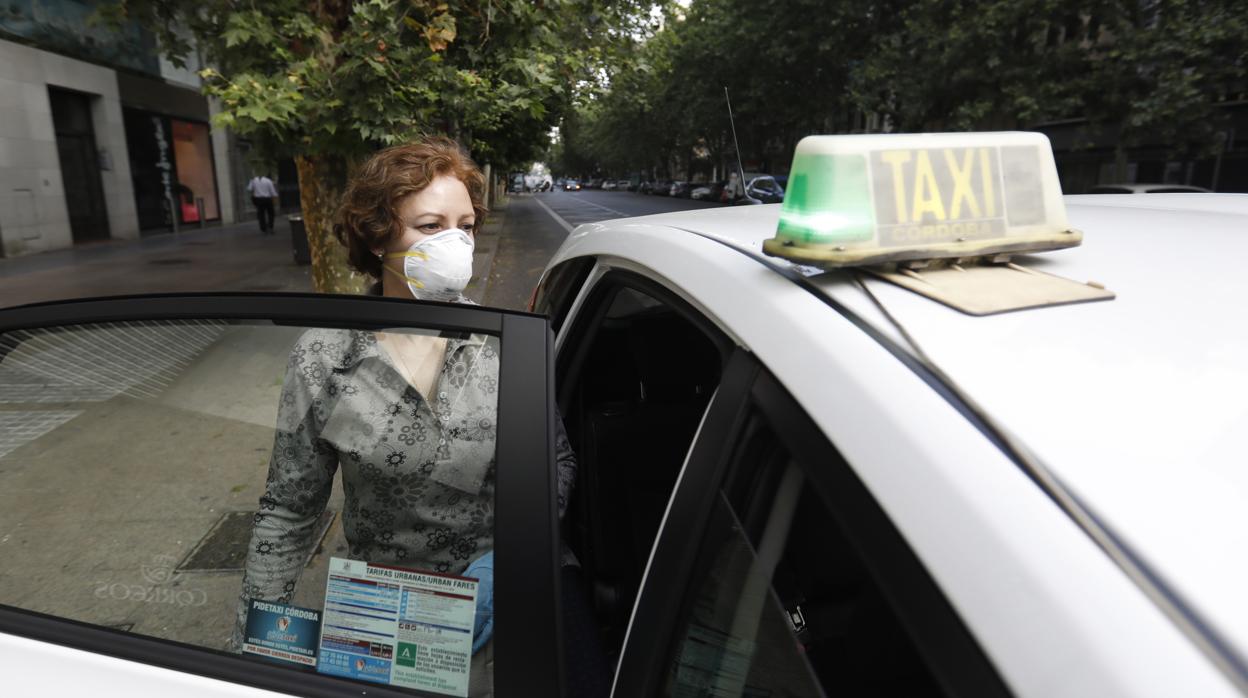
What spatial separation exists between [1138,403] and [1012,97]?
1998cm

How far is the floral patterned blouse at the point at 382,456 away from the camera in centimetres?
134

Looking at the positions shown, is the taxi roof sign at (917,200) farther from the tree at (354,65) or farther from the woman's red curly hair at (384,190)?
the tree at (354,65)

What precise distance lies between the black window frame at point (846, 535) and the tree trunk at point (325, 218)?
5564 millimetres

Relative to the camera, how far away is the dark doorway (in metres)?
15.2

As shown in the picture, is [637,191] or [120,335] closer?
[120,335]

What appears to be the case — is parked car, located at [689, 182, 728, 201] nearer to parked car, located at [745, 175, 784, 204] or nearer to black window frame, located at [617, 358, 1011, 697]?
parked car, located at [745, 175, 784, 204]

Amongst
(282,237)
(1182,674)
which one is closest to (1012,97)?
(282,237)

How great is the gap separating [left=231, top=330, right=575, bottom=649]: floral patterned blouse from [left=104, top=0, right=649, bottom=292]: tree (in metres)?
3.42

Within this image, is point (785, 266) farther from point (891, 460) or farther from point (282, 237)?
point (282, 237)

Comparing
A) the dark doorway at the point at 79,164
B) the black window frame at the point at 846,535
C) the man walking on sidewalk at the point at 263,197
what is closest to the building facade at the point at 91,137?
the dark doorway at the point at 79,164

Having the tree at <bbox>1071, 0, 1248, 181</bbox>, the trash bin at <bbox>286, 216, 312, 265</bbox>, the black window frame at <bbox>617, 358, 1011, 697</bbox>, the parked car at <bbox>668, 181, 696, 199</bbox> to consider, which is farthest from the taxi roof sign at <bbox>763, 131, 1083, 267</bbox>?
the parked car at <bbox>668, 181, 696, 199</bbox>

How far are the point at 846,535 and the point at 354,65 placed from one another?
178 inches

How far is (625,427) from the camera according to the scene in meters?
2.24

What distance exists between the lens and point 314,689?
1076 millimetres
